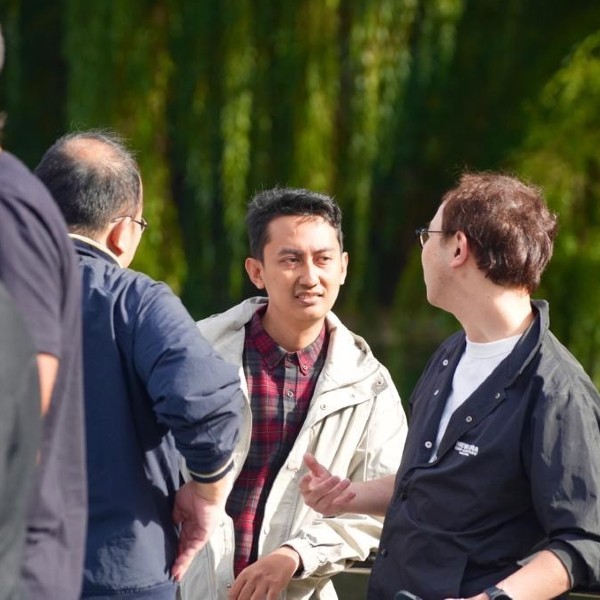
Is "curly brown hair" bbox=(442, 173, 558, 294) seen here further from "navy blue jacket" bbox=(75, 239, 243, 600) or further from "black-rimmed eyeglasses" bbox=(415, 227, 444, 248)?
"navy blue jacket" bbox=(75, 239, 243, 600)

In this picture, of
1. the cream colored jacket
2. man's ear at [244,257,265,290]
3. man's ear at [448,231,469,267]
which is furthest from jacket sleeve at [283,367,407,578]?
man's ear at [448,231,469,267]

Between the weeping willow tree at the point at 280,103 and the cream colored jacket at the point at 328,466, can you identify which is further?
the weeping willow tree at the point at 280,103

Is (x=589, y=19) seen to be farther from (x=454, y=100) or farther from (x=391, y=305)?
(x=391, y=305)

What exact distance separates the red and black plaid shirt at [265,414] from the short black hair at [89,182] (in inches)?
23.7

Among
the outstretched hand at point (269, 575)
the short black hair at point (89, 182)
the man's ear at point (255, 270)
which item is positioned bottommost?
the outstretched hand at point (269, 575)

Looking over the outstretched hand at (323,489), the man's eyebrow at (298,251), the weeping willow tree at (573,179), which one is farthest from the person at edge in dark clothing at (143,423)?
the weeping willow tree at (573,179)

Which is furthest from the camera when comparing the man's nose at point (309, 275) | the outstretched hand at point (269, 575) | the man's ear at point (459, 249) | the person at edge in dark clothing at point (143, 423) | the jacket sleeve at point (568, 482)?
the man's nose at point (309, 275)

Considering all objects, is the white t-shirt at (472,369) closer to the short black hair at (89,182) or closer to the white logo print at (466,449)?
the white logo print at (466,449)

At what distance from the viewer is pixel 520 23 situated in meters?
6.99

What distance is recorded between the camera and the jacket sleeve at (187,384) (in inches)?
88.5

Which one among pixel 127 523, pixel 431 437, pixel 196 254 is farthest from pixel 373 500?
pixel 196 254

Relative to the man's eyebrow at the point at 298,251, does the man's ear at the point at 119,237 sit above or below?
above

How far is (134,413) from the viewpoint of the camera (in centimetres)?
233

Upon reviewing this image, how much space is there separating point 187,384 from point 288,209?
2.90 feet
